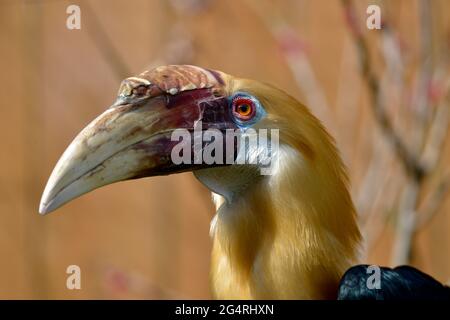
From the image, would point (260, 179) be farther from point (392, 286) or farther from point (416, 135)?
point (416, 135)

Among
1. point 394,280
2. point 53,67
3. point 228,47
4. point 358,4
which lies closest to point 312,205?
point 394,280

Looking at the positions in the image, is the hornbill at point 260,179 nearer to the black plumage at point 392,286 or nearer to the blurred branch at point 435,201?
the black plumage at point 392,286

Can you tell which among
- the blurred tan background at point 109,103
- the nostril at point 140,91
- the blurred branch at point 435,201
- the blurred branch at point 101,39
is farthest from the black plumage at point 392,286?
the blurred branch at point 101,39

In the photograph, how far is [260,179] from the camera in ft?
5.61

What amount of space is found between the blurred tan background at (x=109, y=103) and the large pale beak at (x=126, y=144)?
189cm

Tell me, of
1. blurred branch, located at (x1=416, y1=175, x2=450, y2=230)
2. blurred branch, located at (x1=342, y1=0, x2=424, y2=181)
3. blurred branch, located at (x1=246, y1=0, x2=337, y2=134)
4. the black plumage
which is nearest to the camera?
the black plumage

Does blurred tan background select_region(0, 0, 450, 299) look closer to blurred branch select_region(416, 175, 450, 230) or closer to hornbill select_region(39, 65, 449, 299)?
blurred branch select_region(416, 175, 450, 230)

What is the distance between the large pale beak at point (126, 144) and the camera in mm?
1533

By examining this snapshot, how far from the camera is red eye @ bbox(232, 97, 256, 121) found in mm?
1710

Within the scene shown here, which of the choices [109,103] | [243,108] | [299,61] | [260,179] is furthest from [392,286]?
[109,103]

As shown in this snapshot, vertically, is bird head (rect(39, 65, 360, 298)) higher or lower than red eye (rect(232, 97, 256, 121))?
lower

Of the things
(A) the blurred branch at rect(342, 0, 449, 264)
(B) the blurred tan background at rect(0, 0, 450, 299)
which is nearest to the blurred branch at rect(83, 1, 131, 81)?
(B) the blurred tan background at rect(0, 0, 450, 299)

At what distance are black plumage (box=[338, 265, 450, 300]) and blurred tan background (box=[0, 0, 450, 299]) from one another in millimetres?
1680
